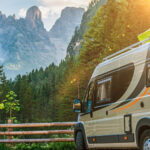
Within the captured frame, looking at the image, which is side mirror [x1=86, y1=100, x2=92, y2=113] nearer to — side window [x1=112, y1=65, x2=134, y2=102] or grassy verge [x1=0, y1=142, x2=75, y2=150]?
side window [x1=112, y1=65, x2=134, y2=102]

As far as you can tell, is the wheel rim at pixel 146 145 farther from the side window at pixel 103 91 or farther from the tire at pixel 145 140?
the side window at pixel 103 91

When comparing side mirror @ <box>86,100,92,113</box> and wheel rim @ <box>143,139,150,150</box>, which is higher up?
side mirror @ <box>86,100,92,113</box>

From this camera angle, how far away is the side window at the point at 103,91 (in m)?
8.19

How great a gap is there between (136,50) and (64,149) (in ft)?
17.5

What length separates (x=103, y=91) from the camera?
8570 millimetres

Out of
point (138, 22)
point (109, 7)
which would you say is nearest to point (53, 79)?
point (109, 7)

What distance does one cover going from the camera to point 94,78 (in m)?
9.27

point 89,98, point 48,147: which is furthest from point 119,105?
point 48,147

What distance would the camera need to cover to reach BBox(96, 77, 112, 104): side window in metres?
8.19

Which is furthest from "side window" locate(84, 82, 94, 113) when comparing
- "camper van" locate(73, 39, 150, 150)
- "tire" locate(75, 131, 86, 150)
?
"tire" locate(75, 131, 86, 150)

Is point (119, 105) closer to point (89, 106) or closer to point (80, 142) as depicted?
point (89, 106)

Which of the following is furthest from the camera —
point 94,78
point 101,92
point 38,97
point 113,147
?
point 38,97

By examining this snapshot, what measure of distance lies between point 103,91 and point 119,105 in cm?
117

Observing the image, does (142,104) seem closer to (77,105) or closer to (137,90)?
(137,90)
